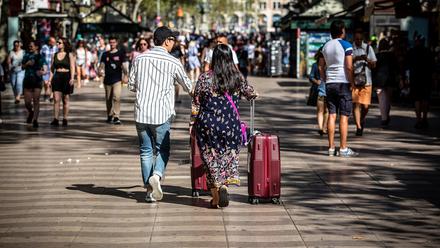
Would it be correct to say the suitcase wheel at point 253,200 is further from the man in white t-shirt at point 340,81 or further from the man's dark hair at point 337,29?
the man's dark hair at point 337,29

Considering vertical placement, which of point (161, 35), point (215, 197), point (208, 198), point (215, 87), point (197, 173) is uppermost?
point (161, 35)

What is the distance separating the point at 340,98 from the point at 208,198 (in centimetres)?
409

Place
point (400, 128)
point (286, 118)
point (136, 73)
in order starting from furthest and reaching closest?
point (286, 118) → point (400, 128) → point (136, 73)

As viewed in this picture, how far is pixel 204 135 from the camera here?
9906mm

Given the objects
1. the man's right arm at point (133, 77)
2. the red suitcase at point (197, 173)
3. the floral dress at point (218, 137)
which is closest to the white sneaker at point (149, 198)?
the red suitcase at point (197, 173)

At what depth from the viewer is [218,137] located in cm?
985

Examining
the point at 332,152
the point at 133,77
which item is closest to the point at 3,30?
the point at 332,152

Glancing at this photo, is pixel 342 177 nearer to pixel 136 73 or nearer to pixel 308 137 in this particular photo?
pixel 136 73

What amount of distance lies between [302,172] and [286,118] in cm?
843

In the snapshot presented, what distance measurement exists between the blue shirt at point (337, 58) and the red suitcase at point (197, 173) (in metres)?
4.15

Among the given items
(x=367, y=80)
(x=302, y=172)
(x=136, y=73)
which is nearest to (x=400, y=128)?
(x=367, y=80)

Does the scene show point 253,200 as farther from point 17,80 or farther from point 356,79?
point 17,80

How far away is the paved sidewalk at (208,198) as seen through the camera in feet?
27.8

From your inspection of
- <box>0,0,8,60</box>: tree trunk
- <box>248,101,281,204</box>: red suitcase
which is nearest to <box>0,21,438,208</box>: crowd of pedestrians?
<box>248,101,281,204</box>: red suitcase
